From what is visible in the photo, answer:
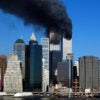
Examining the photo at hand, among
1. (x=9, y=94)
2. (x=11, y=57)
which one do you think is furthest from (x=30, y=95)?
(x=11, y=57)

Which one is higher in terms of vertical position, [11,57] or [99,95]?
[11,57]

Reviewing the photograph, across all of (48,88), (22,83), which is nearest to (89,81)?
(48,88)

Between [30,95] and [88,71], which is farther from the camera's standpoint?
[88,71]

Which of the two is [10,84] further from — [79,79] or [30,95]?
[79,79]

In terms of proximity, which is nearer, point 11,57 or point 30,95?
point 30,95

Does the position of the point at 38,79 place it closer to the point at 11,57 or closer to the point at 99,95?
the point at 11,57

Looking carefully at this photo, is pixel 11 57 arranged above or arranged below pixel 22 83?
above
